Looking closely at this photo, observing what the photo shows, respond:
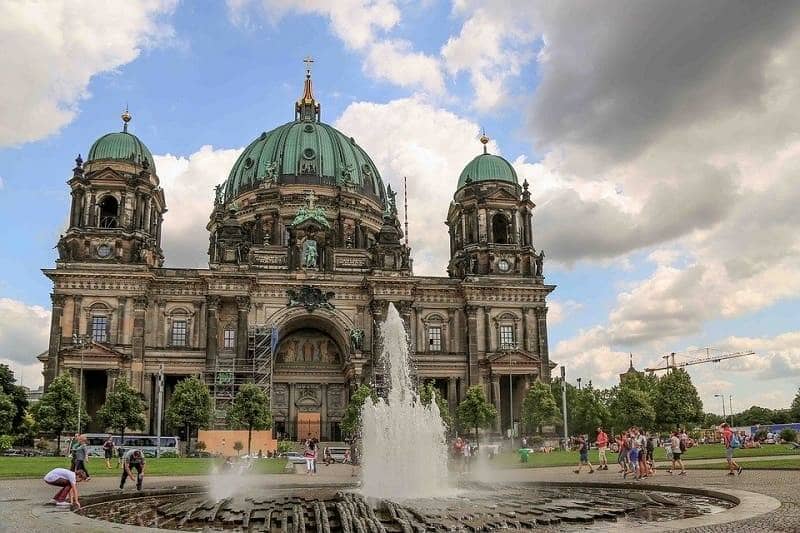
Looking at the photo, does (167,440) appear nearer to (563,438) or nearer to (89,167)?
(89,167)

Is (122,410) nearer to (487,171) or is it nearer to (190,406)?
(190,406)

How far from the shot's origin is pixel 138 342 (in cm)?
6556

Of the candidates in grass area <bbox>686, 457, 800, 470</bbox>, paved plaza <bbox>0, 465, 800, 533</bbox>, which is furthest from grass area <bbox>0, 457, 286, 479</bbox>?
grass area <bbox>686, 457, 800, 470</bbox>

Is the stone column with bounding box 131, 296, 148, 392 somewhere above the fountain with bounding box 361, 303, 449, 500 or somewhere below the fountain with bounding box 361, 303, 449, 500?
above

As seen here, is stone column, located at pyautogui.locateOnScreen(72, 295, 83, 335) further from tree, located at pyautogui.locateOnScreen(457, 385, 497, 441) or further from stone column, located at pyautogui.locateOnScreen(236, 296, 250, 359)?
tree, located at pyautogui.locateOnScreen(457, 385, 497, 441)

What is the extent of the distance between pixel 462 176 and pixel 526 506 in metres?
63.0

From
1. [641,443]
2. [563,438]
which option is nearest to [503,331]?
[563,438]

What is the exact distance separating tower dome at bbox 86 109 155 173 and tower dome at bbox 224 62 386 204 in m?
14.1

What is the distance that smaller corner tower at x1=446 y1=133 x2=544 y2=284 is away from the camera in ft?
242

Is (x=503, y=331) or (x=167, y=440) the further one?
(x=503, y=331)

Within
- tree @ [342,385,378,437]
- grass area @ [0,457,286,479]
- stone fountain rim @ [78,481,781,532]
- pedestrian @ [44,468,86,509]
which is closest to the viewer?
stone fountain rim @ [78,481,781,532]

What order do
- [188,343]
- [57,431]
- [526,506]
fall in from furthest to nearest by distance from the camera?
[188,343] → [57,431] → [526,506]

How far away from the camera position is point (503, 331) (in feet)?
236

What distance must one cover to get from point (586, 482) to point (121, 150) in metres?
57.2
